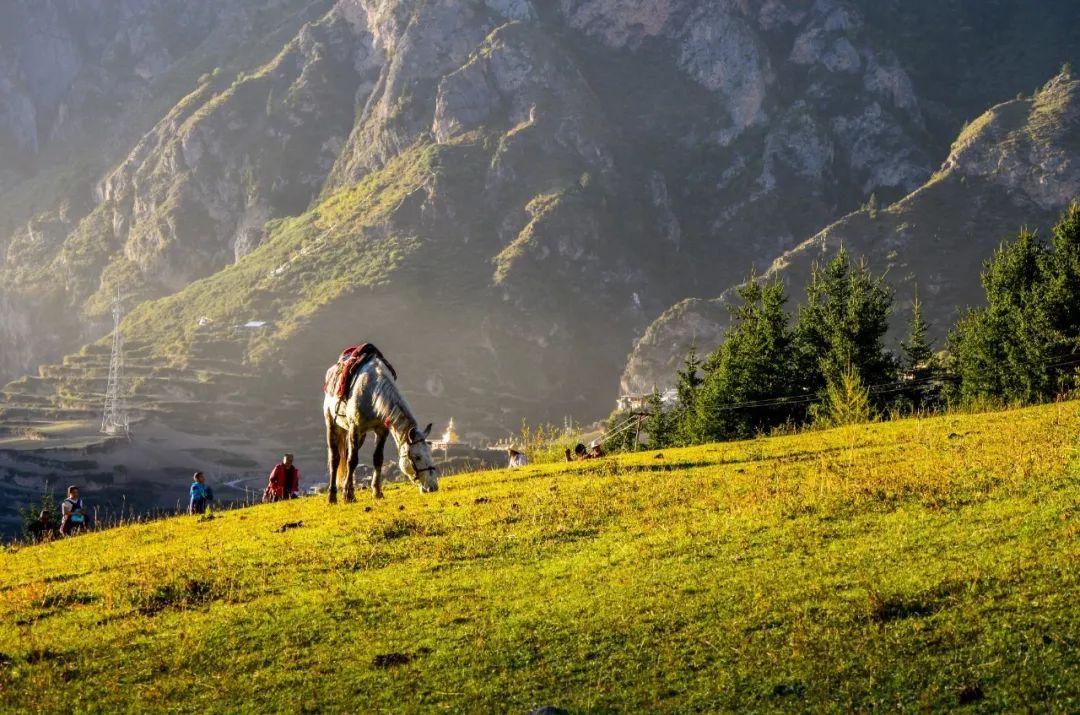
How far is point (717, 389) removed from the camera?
45500 millimetres

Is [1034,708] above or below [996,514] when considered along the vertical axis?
below

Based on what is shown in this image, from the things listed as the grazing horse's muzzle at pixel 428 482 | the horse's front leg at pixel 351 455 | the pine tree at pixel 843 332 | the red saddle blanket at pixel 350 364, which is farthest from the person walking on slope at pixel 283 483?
the pine tree at pixel 843 332

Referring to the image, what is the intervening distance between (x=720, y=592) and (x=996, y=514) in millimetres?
5250

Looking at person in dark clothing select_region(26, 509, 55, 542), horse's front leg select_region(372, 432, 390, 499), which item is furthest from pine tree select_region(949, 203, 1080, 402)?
person in dark clothing select_region(26, 509, 55, 542)

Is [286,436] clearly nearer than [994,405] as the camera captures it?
No

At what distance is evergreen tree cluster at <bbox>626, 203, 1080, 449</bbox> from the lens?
135 ft

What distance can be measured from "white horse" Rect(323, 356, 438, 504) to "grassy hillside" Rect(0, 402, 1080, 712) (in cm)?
383

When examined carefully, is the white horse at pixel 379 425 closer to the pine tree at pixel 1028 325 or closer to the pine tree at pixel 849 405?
the pine tree at pixel 849 405

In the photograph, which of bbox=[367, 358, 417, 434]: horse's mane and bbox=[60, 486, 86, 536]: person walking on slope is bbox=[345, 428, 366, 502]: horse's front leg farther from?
bbox=[60, 486, 86, 536]: person walking on slope

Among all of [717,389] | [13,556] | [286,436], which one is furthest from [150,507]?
[13,556]

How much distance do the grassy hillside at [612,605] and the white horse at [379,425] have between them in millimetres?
3825

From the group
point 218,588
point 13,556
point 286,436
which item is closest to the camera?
point 218,588

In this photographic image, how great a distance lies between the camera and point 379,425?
24125mm

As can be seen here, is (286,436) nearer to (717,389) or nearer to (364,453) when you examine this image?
(364,453)
